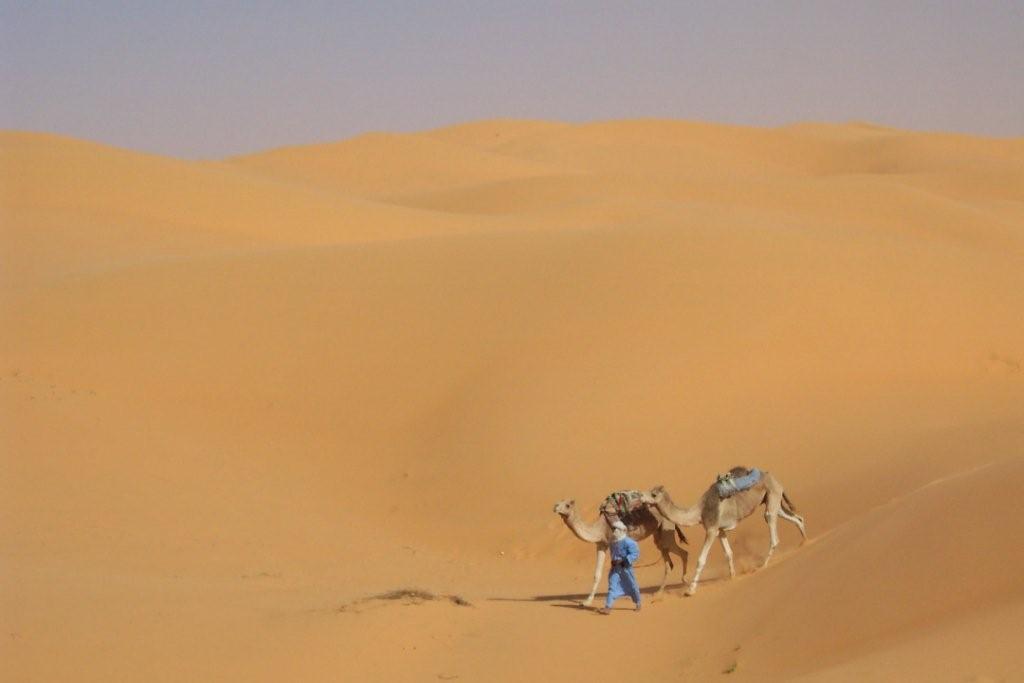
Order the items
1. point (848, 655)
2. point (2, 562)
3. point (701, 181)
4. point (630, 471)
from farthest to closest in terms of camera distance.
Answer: point (701, 181), point (630, 471), point (2, 562), point (848, 655)

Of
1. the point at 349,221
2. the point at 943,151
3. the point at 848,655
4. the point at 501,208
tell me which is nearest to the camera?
the point at 848,655

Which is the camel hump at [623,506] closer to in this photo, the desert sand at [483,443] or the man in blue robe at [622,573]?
the man in blue robe at [622,573]

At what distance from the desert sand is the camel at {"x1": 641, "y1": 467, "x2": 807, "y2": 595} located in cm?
41

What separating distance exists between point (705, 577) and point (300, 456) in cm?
759

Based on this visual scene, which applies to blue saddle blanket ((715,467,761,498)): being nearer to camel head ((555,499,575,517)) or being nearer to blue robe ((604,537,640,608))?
blue robe ((604,537,640,608))

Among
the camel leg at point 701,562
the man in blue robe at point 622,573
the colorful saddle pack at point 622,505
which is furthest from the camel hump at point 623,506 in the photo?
the camel leg at point 701,562

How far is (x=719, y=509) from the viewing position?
12.4 m

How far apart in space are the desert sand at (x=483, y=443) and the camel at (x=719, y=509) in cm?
41

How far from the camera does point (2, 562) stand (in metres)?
11.5

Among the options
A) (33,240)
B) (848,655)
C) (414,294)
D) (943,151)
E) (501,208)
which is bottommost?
(848,655)

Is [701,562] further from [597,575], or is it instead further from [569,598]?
[569,598]

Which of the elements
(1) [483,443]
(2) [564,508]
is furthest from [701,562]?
(1) [483,443]

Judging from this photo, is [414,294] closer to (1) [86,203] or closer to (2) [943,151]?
(1) [86,203]

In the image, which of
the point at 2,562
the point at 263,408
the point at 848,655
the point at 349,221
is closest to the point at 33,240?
the point at 349,221
